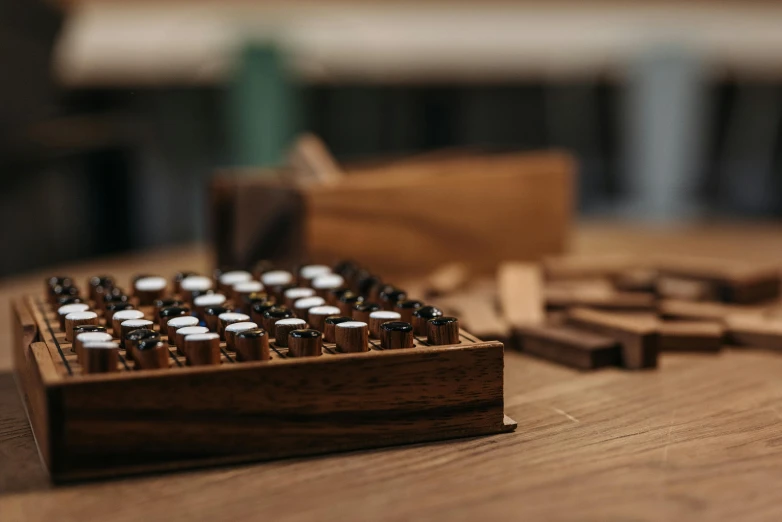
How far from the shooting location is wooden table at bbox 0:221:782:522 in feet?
1.71

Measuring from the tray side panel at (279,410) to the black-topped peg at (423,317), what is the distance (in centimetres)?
5

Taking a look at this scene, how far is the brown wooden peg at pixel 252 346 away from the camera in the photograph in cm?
60

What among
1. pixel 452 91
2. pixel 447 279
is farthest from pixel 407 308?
pixel 452 91

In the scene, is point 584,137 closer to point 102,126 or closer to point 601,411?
point 102,126

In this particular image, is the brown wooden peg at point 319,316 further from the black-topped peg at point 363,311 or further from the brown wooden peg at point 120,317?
the brown wooden peg at point 120,317

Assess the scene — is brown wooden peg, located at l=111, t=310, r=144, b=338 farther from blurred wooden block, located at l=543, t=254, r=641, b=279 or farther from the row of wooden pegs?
blurred wooden block, located at l=543, t=254, r=641, b=279

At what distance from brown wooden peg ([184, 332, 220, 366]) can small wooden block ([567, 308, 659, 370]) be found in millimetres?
441

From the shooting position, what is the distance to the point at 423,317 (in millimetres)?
684

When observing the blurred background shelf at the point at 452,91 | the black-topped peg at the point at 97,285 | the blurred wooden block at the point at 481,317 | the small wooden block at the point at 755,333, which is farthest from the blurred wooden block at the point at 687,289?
the blurred background shelf at the point at 452,91

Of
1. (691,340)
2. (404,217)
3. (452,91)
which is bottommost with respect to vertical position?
(691,340)

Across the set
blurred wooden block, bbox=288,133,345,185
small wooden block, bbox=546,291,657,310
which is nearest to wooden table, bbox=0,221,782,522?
small wooden block, bbox=546,291,657,310

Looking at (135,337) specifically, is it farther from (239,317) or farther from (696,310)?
(696,310)

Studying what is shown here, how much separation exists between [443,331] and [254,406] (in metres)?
0.15

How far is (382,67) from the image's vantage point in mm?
4598
